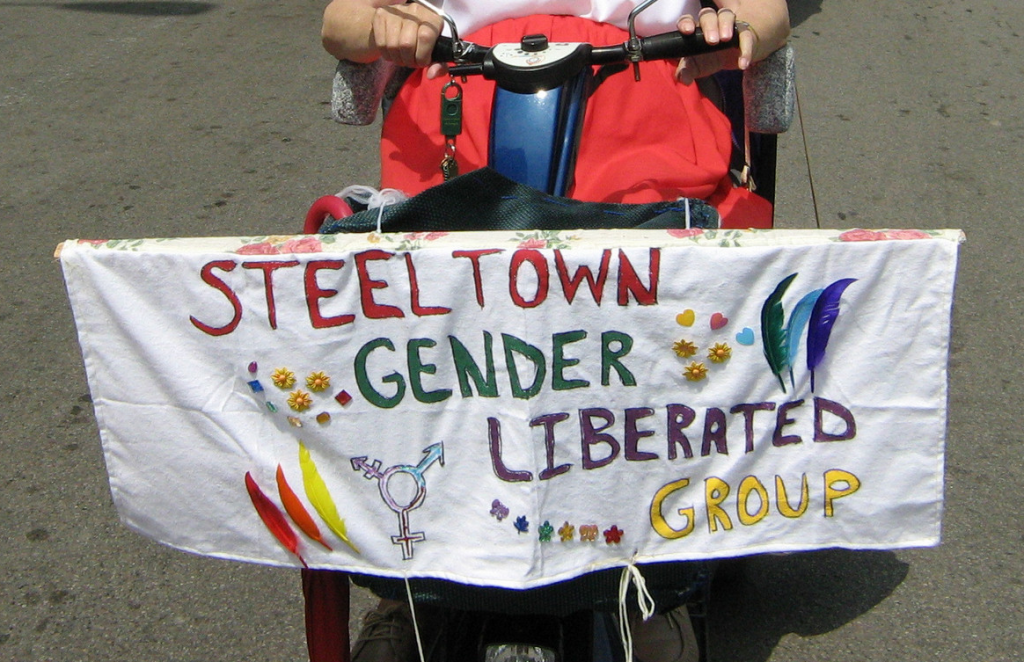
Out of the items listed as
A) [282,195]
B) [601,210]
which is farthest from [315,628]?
[282,195]

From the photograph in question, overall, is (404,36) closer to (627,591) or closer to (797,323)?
(797,323)

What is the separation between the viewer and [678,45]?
203 centimetres

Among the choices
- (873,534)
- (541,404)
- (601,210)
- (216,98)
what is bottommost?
(216,98)

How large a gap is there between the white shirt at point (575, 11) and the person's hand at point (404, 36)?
0.26 metres

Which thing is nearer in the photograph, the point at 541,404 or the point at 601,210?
the point at 541,404

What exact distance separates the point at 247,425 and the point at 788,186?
3.73 m

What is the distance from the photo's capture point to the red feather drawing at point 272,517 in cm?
176

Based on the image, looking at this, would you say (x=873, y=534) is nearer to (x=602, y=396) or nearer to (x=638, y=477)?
(x=638, y=477)

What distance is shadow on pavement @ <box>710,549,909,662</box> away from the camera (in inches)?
105

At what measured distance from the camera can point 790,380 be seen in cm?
166

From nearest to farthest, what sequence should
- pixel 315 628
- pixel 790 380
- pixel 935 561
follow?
pixel 790 380 → pixel 315 628 → pixel 935 561

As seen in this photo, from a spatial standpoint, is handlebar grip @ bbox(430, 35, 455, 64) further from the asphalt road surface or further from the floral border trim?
the asphalt road surface

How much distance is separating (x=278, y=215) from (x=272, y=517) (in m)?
3.16

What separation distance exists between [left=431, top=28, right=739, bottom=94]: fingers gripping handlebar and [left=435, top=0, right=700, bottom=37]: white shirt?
0.27m
